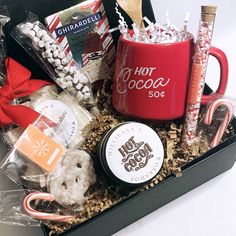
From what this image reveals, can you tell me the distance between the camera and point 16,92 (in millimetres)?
779

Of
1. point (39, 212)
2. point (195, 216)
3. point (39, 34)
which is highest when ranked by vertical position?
point (39, 34)

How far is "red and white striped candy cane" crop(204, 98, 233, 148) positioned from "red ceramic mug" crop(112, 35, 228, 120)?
0.05 meters

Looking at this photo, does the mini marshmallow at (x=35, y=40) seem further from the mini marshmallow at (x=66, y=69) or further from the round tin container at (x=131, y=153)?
the round tin container at (x=131, y=153)

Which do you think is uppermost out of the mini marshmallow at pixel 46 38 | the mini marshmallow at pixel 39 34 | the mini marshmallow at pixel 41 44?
the mini marshmallow at pixel 39 34

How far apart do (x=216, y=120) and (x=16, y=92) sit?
41 centimetres

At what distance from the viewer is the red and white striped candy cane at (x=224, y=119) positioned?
2.66 feet

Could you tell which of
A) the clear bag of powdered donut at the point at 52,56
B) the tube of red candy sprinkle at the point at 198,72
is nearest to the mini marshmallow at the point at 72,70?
the clear bag of powdered donut at the point at 52,56

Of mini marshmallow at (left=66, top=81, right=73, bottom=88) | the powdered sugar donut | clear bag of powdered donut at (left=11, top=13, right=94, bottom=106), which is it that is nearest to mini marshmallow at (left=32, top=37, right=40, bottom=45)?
clear bag of powdered donut at (left=11, top=13, right=94, bottom=106)

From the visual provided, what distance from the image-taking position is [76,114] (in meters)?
0.84

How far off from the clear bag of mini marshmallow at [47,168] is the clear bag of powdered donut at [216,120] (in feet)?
0.84

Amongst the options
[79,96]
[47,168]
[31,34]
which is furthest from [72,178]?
[31,34]

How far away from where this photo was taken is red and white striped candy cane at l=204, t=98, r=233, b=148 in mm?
810

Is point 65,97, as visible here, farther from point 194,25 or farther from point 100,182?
point 194,25

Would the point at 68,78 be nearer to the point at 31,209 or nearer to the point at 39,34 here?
the point at 39,34
